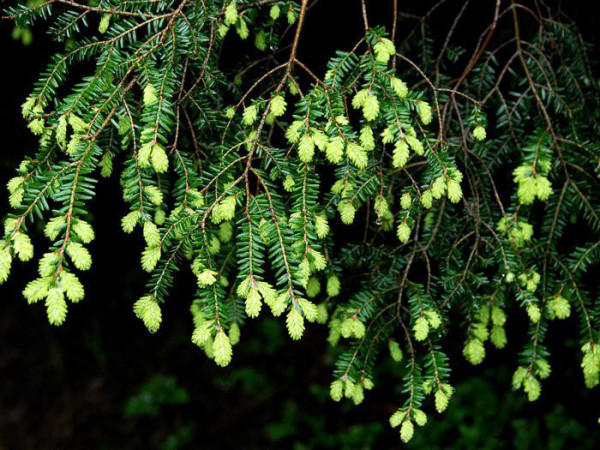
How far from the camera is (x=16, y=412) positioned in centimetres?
452

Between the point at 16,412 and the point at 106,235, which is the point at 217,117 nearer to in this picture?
the point at 106,235

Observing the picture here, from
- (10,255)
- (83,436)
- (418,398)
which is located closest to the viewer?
(10,255)

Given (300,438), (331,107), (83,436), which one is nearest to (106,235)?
(83,436)

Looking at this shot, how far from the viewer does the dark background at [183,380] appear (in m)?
3.13

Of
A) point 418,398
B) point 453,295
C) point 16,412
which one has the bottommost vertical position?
point 16,412

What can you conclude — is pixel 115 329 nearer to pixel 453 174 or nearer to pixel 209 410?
pixel 209 410

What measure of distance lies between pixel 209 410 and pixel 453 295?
10.7 feet

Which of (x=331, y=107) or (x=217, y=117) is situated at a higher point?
(x=331, y=107)

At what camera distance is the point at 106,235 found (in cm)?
366

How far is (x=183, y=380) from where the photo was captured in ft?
14.9

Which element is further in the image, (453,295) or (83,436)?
(83,436)

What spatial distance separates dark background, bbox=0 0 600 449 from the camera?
3.13 m

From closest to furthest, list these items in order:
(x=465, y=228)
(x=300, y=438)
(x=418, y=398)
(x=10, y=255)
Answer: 1. (x=10, y=255)
2. (x=418, y=398)
3. (x=465, y=228)
4. (x=300, y=438)

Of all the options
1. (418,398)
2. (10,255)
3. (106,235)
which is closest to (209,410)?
(106,235)
